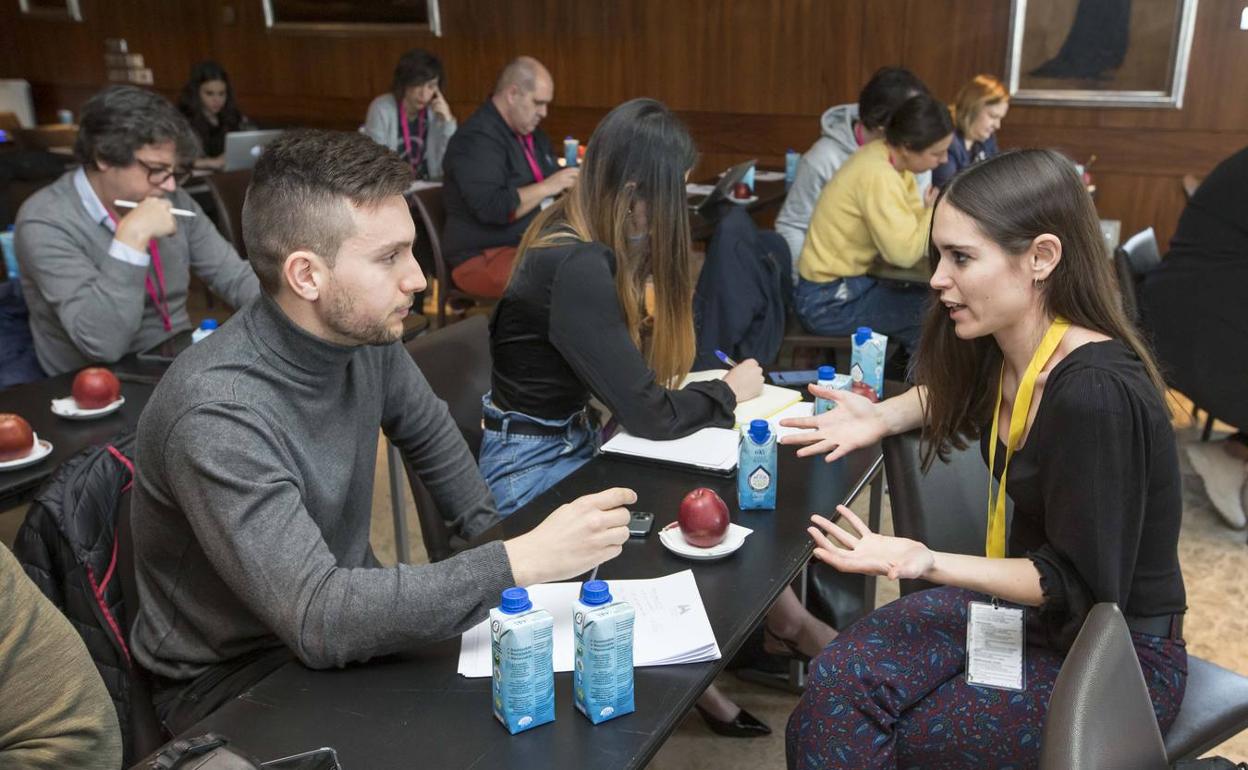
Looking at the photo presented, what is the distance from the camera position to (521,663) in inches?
46.0

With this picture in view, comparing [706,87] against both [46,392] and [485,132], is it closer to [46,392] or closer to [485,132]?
[485,132]

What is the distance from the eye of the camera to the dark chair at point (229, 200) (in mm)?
4359

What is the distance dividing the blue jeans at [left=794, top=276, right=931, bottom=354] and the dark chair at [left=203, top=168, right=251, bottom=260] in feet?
7.64

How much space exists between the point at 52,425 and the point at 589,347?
3.70 ft

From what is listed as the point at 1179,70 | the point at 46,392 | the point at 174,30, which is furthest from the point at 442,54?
the point at 46,392

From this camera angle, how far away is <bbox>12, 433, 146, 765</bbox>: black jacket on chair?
4.78ft

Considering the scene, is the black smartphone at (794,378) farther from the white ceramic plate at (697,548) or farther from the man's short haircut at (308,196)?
the man's short haircut at (308,196)

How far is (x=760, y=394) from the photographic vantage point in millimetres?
2262

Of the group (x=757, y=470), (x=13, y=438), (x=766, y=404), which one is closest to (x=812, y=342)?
(x=766, y=404)

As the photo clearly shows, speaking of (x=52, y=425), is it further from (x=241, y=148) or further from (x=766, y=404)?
(x=241, y=148)

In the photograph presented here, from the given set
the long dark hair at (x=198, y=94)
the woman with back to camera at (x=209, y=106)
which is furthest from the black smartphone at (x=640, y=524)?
the long dark hair at (x=198, y=94)

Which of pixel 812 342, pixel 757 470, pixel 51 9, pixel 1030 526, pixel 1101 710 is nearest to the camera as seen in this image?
pixel 1101 710

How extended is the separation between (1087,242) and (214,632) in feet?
4.50

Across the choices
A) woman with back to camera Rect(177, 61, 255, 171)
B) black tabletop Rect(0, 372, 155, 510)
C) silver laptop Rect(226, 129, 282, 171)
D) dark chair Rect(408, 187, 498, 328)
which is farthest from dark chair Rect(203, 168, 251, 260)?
woman with back to camera Rect(177, 61, 255, 171)
